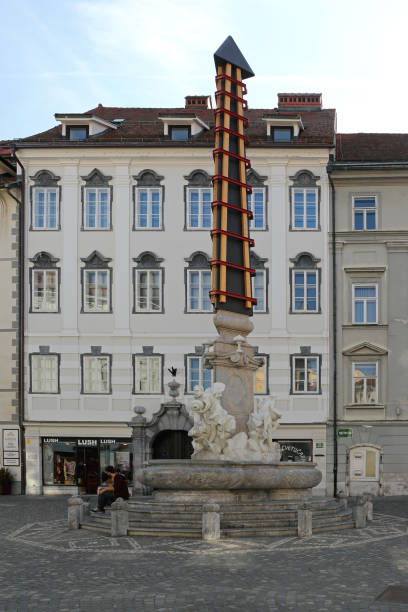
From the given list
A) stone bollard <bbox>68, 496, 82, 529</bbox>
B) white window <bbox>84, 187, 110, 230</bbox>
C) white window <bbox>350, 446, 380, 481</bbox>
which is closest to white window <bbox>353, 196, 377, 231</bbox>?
white window <bbox>350, 446, 380, 481</bbox>

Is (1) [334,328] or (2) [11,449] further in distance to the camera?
(1) [334,328]

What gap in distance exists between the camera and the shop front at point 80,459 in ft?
130

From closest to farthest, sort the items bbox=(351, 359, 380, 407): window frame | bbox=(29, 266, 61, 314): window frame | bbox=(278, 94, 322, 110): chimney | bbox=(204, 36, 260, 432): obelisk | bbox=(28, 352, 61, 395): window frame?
bbox=(204, 36, 260, 432): obelisk < bbox=(351, 359, 380, 407): window frame < bbox=(28, 352, 61, 395): window frame < bbox=(29, 266, 61, 314): window frame < bbox=(278, 94, 322, 110): chimney

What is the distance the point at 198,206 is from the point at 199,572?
1009 inches

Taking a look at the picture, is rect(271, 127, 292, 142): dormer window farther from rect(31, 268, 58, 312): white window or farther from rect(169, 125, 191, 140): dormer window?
rect(31, 268, 58, 312): white window

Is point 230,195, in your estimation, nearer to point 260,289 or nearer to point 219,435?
point 219,435

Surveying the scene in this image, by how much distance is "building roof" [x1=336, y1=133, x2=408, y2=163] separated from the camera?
137 feet

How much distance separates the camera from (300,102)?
47844mm

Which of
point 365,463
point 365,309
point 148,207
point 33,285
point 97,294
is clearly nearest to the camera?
point 365,463

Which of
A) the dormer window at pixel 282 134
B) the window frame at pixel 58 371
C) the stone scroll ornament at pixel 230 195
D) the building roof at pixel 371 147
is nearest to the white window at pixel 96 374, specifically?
the window frame at pixel 58 371

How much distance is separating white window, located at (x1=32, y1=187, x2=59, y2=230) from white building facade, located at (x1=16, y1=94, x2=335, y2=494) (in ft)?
0.18

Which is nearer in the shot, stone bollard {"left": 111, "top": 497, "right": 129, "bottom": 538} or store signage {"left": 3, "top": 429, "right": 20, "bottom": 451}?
stone bollard {"left": 111, "top": 497, "right": 129, "bottom": 538}

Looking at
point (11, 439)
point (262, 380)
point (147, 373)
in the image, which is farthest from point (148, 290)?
point (11, 439)

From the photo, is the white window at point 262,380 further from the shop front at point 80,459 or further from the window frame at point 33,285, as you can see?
the window frame at point 33,285
